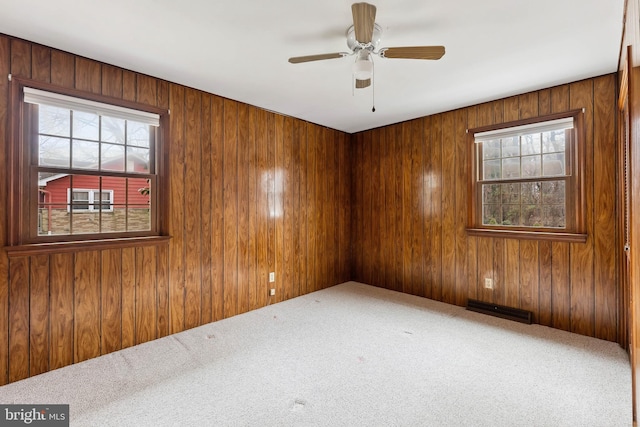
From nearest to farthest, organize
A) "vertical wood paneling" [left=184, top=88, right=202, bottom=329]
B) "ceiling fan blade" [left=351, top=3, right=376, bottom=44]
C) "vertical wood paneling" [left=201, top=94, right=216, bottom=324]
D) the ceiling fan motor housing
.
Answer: "ceiling fan blade" [left=351, top=3, right=376, bottom=44] < the ceiling fan motor housing < "vertical wood paneling" [left=184, top=88, right=202, bottom=329] < "vertical wood paneling" [left=201, top=94, right=216, bottom=324]

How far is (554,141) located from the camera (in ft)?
10.3

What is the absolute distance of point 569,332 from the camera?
298 cm

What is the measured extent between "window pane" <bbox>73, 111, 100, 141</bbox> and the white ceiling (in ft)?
1.53

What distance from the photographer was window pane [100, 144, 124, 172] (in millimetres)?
2633

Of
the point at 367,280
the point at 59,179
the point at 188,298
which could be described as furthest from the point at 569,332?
the point at 59,179

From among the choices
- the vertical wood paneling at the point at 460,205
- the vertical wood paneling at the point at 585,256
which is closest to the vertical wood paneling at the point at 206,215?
the vertical wood paneling at the point at 460,205

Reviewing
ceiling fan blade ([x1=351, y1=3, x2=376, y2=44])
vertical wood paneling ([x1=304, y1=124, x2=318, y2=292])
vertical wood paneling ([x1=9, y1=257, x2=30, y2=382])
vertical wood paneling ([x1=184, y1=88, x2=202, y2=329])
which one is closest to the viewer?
ceiling fan blade ([x1=351, y1=3, x2=376, y2=44])

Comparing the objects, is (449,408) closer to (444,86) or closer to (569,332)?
→ (569,332)

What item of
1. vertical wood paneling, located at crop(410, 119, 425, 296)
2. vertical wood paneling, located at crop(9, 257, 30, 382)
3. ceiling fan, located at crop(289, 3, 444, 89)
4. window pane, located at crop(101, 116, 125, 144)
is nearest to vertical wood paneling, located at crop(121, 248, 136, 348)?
vertical wood paneling, located at crop(9, 257, 30, 382)

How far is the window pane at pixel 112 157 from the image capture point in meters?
2.63

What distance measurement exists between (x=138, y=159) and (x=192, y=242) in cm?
92

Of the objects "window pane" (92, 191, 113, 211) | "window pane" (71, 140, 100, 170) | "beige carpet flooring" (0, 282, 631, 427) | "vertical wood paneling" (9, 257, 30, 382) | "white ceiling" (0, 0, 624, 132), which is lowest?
"beige carpet flooring" (0, 282, 631, 427)
